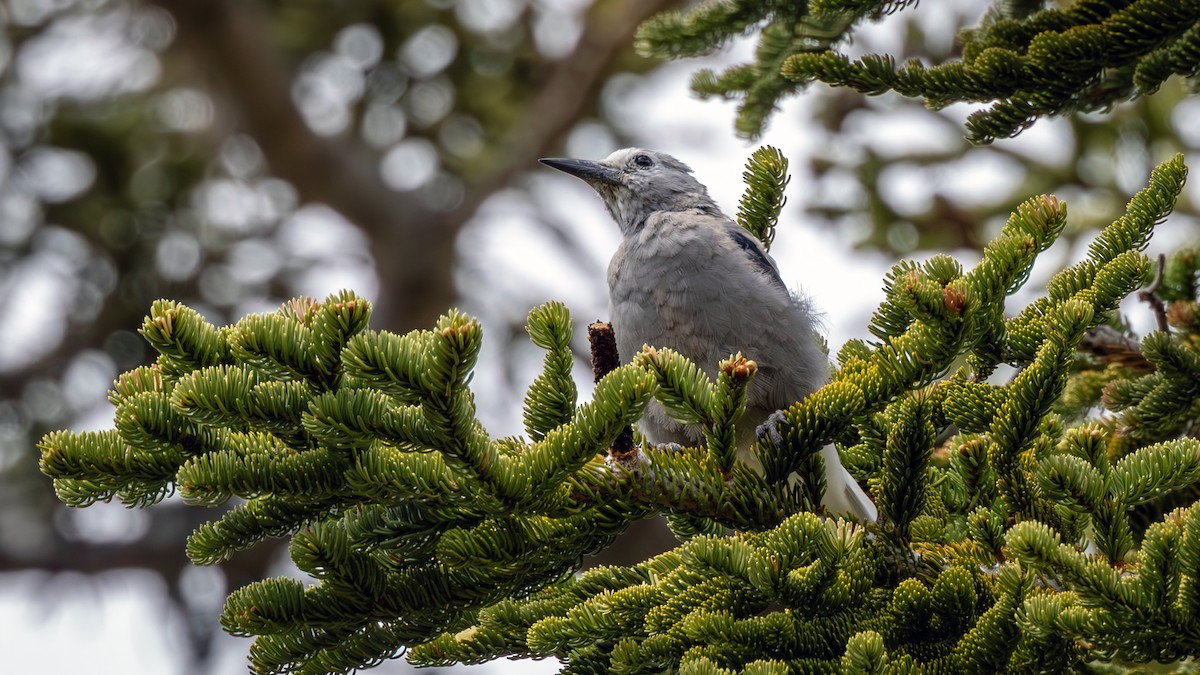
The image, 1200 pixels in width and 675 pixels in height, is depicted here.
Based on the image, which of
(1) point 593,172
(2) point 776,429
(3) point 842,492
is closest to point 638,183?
(1) point 593,172

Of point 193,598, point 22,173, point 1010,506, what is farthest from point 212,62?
point 1010,506

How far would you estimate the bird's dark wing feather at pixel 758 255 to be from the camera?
3.63 metres

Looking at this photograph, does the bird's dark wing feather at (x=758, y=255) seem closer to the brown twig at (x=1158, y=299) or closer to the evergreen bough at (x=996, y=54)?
the evergreen bough at (x=996, y=54)

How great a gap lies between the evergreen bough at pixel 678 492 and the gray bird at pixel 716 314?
→ 92 cm

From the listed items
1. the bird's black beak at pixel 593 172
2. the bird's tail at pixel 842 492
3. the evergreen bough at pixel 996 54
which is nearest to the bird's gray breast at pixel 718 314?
the bird's tail at pixel 842 492

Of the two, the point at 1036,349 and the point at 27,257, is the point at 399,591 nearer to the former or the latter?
the point at 1036,349

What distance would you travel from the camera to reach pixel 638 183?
481cm

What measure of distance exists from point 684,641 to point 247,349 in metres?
0.95

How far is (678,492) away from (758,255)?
1.62 metres

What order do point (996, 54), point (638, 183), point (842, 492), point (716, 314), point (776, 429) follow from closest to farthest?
point (776, 429), point (996, 54), point (842, 492), point (716, 314), point (638, 183)

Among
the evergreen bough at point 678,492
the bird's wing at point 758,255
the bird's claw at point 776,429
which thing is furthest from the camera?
the bird's wing at point 758,255

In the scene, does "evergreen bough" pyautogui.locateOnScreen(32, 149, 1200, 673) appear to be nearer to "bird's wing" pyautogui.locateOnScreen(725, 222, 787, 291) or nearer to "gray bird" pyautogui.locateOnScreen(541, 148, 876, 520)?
"gray bird" pyautogui.locateOnScreen(541, 148, 876, 520)

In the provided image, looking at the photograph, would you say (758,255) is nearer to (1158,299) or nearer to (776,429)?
(1158,299)

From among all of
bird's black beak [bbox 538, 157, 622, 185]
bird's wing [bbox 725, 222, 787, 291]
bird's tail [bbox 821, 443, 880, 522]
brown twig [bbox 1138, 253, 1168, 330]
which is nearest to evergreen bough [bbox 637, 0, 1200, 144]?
brown twig [bbox 1138, 253, 1168, 330]
